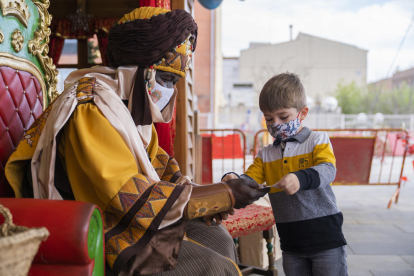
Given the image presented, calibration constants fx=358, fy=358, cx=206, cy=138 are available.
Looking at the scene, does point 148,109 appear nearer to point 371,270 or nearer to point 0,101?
point 0,101

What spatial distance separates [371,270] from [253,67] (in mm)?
35259

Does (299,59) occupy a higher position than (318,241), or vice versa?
(299,59)

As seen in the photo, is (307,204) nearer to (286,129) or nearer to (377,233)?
(286,129)

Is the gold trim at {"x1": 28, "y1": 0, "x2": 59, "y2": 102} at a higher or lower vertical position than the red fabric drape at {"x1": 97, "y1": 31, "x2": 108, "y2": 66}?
lower

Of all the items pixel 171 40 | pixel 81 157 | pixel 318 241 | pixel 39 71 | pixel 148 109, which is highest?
pixel 171 40

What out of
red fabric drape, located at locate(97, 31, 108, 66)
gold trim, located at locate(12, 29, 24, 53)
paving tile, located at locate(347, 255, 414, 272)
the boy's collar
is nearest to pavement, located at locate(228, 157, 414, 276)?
paving tile, located at locate(347, 255, 414, 272)

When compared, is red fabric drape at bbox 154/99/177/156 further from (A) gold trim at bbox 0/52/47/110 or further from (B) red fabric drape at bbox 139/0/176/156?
(A) gold trim at bbox 0/52/47/110

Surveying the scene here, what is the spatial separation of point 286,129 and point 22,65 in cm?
138

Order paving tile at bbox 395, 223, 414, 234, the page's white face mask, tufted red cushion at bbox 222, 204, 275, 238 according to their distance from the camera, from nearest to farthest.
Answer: the page's white face mask < tufted red cushion at bbox 222, 204, 275, 238 < paving tile at bbox 395, 223, 414, 234

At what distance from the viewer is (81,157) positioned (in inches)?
50.5

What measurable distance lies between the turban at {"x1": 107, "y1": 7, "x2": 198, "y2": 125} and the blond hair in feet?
1.49

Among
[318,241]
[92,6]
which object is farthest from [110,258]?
[92,6]

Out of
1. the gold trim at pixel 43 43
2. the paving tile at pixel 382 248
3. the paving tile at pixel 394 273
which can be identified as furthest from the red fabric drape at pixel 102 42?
the paving tile at pixel 394 273

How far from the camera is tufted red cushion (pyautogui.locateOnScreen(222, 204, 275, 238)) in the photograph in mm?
2365
